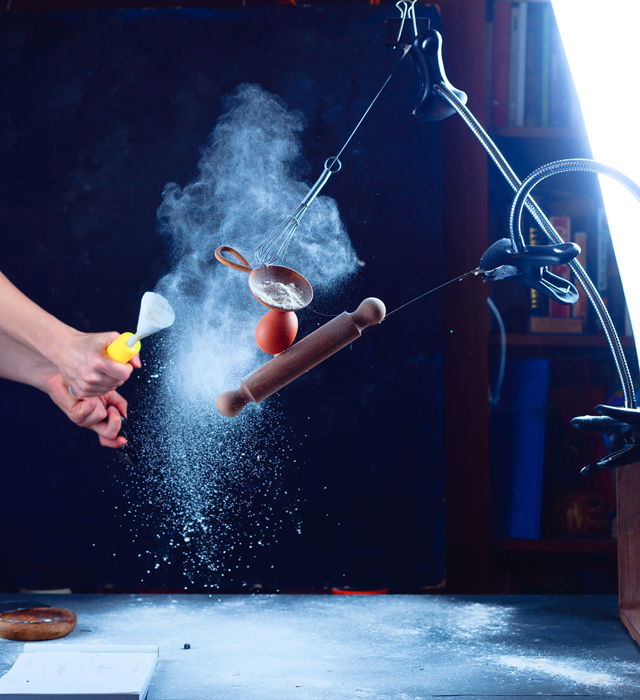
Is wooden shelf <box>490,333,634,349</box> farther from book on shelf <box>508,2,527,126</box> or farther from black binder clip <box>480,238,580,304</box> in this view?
black binder clip <box>480,238,580,304</box>

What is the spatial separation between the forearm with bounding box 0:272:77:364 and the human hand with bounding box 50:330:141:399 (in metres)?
0.02

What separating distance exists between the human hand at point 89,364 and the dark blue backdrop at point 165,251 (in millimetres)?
350

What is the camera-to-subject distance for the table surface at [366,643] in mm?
993

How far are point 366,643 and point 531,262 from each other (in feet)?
2.04

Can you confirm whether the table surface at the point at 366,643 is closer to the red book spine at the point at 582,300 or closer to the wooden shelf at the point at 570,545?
the wooden shelf at the point at 570,545

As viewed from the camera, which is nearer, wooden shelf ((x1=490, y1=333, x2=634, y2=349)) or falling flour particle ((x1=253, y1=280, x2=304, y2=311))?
falling flour particle ((x1=253, y1=280, x2=304, y2=311))

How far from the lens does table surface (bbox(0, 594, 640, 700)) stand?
0.99 meters

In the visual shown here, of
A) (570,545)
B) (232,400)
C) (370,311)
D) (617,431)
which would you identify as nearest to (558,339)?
(570,545)

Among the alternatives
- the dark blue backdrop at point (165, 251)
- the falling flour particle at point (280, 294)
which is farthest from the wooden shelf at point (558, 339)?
the falling flour particle at point (280, 294)

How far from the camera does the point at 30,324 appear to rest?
4.37 ft

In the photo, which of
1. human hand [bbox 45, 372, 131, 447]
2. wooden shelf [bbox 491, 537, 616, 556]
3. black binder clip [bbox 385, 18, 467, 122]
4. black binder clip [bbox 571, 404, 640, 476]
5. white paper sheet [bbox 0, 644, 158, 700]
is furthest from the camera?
wooden shelf [bbox 491, 537, 616, 556]

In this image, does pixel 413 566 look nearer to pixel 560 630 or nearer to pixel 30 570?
pixel 560 630

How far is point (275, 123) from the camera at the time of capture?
1.61 m

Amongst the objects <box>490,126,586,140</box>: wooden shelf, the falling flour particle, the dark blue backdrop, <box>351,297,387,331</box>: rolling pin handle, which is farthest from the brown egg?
<box>490,126,586,140</box>: wooden shelf
